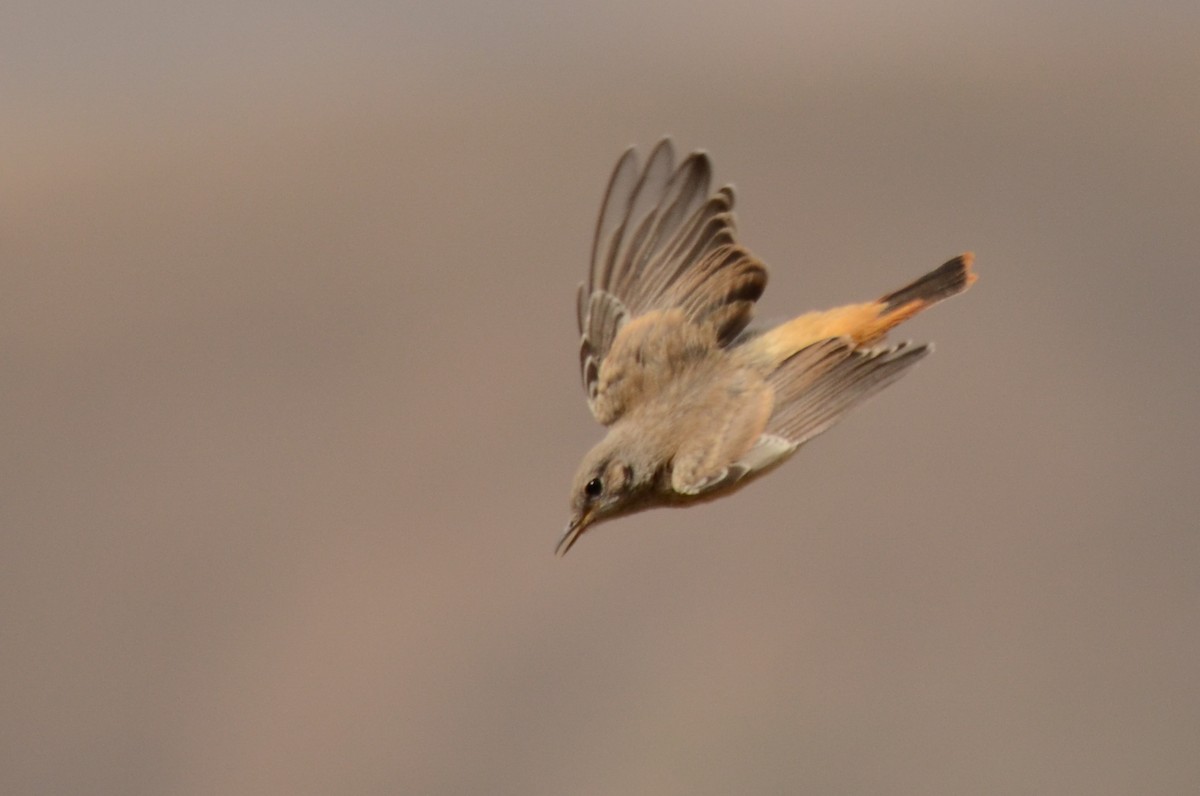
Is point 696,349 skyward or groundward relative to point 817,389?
skyward

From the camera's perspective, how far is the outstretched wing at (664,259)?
2.01m

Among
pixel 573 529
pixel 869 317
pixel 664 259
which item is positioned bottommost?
pixel 573 529

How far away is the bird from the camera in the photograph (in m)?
1.83

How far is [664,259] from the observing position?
2.12m

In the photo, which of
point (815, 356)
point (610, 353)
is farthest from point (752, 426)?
point (610, 353)

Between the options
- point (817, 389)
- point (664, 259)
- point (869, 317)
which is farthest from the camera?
point (664, 259)

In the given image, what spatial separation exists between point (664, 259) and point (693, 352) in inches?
6.7

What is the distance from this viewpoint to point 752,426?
185cm

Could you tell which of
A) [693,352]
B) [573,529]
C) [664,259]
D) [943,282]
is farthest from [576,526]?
[943,282]

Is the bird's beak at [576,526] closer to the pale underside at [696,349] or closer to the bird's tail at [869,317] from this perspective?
the pale underside at [696,349]

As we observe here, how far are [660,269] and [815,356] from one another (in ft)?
1.10

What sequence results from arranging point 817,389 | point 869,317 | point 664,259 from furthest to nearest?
point 664,259 → point 869,317 → point 817,389

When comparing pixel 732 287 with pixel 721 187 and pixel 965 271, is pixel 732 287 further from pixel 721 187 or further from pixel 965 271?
pixel 965 271

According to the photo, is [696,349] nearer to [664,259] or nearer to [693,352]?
[693,352]
